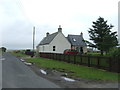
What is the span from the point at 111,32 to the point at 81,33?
14042mm

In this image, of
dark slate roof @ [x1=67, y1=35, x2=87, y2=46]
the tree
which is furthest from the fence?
dark slate roof @ [x1=67, y1=35, x2=87, y2=46]

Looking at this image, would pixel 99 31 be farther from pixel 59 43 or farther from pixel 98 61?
pixel 98 61

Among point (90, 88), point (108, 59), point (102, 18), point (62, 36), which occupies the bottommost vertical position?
point (90, 88)

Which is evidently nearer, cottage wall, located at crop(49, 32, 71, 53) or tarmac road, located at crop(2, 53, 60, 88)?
tarmac road, located at crop(2, 53, 60, 88)

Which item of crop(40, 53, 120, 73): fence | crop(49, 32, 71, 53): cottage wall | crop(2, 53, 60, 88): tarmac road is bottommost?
crop(2, 53, 60, 88): tarmac road

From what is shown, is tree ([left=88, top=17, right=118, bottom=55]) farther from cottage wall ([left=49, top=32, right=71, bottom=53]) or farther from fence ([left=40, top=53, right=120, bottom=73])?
fence ([left=40, top=53, right=120, bottom=73])

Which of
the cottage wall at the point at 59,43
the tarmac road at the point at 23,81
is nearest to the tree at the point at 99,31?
the cottage wall at the point at 59,43

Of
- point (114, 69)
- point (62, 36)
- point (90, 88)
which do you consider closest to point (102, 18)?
point (62, 36)

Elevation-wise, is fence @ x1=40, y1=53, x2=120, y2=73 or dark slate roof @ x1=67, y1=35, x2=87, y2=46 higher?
dark slate roof @ x1=67, y1=35, x2=87, y2=46

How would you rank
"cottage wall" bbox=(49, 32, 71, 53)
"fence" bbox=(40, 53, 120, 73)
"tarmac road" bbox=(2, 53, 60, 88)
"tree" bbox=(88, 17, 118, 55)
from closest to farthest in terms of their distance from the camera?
"tarmac road" bbox=(2, 53, 60, 88) → "fence" bbox=(40, 53, 120, 73) → "tree" bbox=(88, 17, 118, 55) → "cottage wall" bbox=(49, 32, 71, 53)

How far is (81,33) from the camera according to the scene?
60.2 metres

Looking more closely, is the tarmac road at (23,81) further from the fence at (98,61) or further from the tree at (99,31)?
the tree at (99,31)

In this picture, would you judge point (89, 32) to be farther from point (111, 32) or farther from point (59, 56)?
point (59, 56)

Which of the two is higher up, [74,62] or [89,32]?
[89,32]
